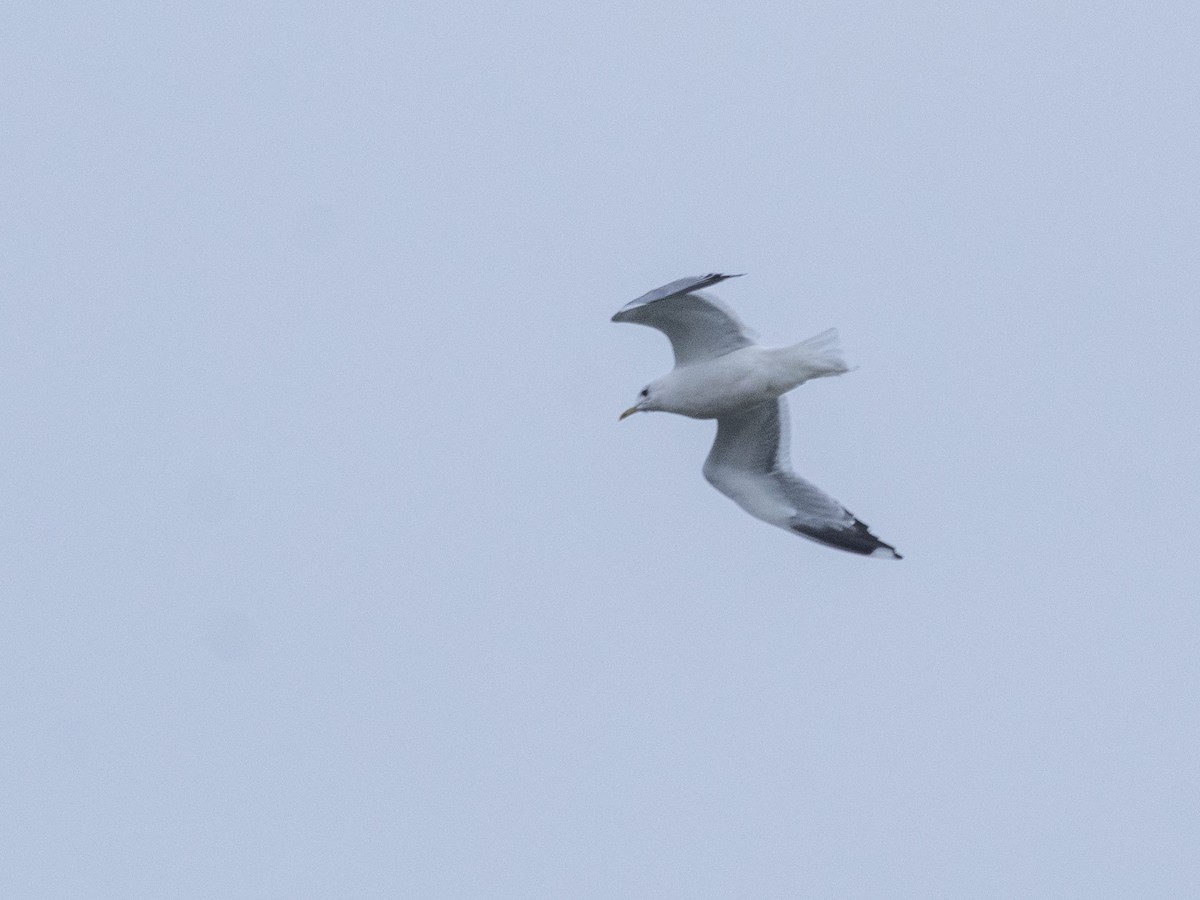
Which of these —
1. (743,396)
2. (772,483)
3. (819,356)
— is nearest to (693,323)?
(743,396)

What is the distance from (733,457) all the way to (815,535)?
2.78ft

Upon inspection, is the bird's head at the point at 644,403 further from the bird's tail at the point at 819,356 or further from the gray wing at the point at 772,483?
the bird's tail at the point at 819,356

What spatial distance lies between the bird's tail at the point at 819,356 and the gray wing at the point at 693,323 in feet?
1.55

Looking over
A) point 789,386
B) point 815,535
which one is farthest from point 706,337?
point 815,535

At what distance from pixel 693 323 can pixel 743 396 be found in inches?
24.7

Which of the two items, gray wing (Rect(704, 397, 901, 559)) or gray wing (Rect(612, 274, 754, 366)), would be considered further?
gray wing (Rect(704, 397, 901, 559))

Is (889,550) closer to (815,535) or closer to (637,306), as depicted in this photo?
(815,535)

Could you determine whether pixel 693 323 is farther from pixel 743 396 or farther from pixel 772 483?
pixel 772 483

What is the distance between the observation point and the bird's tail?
14773 mm

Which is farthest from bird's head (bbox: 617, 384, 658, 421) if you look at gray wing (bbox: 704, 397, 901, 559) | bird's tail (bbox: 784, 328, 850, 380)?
bird's tail (bbox: 784, 328, 850, 380)

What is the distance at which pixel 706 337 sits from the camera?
1523cm

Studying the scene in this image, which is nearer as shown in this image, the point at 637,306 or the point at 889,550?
the point at 637,306

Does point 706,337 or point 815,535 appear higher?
point 706,337

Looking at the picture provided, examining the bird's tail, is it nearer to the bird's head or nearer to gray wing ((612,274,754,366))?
gray wing ((612,274,754,366))
